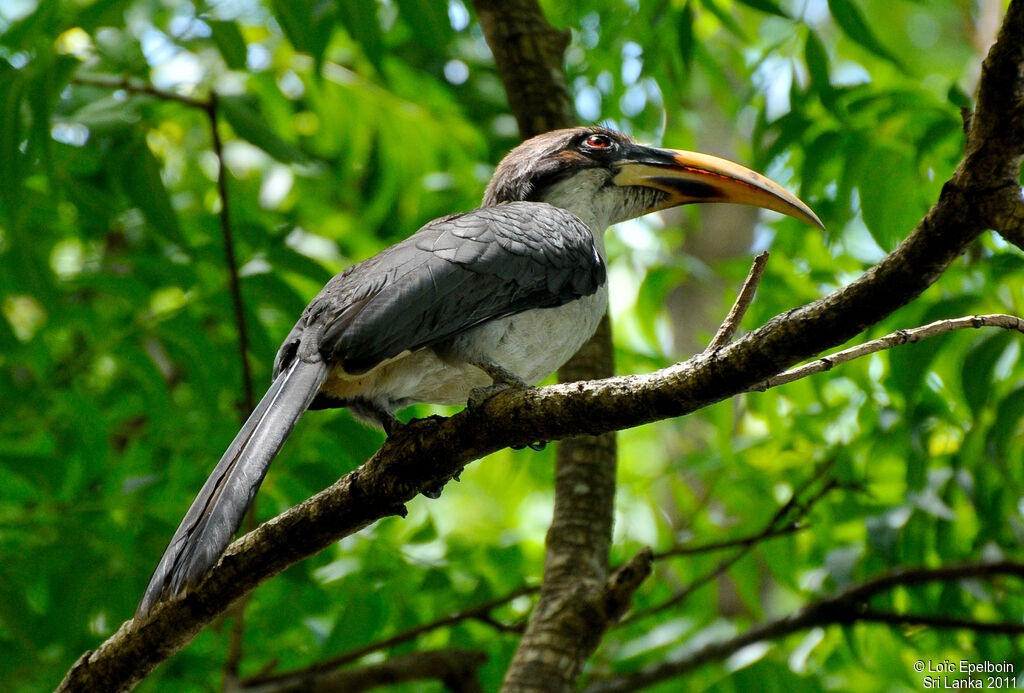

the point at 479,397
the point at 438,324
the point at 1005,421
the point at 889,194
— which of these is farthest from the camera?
the point at 889,194

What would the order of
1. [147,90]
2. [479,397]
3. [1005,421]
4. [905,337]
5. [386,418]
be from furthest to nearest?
[147,90] < [1005,421] < [386,418] < [479,397] < [905,337]

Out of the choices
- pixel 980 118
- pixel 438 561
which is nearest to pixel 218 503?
pixel 980 118

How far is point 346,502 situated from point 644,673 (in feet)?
7.17

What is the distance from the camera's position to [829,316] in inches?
81.1

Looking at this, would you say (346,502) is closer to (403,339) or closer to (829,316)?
(403,339)

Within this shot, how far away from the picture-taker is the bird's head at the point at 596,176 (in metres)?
4.47

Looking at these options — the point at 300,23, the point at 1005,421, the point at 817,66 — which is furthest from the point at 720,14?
the point at 1005,421

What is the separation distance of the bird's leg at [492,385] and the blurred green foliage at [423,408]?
1189mm

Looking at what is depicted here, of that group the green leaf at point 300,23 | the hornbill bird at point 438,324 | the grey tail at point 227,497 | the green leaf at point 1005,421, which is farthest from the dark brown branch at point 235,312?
the green leaf at point 1005,421

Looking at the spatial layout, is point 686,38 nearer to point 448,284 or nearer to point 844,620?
point 448,284

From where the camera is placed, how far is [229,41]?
13.9 ft

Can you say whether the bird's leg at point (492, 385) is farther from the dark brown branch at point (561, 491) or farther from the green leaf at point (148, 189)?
the green leaf at point (148, 189)

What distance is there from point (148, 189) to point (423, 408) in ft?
7.62

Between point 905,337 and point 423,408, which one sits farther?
point 423,408
